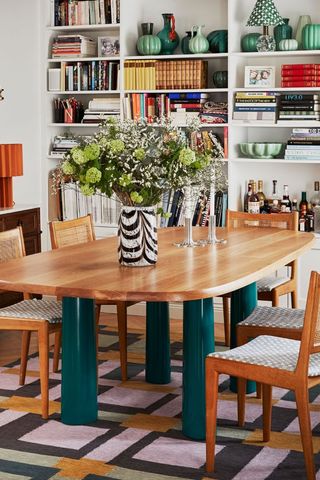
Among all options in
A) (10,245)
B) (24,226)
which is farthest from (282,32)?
(10,245)

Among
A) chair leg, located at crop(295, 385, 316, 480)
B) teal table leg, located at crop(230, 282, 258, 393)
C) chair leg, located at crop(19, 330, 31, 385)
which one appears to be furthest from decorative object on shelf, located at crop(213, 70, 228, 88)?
chair leg, located at crop(295, 385, 316, 480)

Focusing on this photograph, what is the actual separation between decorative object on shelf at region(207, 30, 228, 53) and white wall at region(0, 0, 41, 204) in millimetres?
1351

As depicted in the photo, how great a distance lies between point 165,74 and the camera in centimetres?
663

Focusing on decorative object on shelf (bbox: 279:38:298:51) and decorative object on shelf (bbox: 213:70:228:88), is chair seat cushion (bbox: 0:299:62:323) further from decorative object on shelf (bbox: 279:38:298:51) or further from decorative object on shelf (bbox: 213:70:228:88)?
decorative object on shelf (bbox: 279:38:298:51)

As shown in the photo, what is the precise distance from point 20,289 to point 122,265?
594mm

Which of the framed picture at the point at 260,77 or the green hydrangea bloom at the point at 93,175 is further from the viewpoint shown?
the framed picture at the point at 260,77

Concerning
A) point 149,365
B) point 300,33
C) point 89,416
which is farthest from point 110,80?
point 89,416

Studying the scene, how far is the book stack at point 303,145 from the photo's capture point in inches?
246

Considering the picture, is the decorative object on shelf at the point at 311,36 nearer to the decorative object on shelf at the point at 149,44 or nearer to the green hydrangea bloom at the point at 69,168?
the decorative object on shelf at the point at 149,44

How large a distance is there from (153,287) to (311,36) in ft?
10.6

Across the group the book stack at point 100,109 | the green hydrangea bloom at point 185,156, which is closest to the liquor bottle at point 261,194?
the book stack at point 100,109

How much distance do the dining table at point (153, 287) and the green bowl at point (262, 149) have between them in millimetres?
1702

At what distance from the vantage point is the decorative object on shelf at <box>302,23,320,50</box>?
616 cm

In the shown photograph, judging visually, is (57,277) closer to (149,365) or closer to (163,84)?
(149,365)
